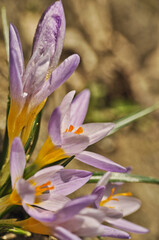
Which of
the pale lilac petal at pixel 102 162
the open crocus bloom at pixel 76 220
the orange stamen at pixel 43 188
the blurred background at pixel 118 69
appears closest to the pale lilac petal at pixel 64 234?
the open crocus bloom at pixel 76 220

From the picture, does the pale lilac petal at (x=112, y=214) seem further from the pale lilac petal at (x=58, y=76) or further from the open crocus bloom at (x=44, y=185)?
the pale lilac petal at (x=58, y=76)

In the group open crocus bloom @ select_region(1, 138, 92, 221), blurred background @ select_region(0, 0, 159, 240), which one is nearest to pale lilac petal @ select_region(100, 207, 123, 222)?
open crocus bloom @ select_region(1, 138, 92, 221)

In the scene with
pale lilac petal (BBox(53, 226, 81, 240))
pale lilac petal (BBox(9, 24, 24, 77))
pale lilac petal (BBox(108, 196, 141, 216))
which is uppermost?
pale lilac petal (BBox(9, 24, 24, 77))

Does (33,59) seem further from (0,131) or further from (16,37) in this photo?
(0,131)

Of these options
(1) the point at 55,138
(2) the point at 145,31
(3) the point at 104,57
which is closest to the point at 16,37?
(1) the point at 55,138

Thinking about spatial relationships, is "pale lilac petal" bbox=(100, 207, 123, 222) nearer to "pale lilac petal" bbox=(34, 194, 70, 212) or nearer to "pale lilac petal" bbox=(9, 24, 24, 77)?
"pale lilac petal" bbox=(34, 194, 70, 212)

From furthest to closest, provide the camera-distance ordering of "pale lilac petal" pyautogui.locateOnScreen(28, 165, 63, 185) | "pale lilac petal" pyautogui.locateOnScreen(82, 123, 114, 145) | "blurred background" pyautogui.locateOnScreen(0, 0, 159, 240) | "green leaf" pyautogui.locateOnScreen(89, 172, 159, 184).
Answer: "blurred background" pyautogui.locateOnScreen(0, 0, 159, 240), "green leaf" pyautogui.locateOnScreen(89, 172, 159, 184), "pale lilac petal" pyautogui.locateOnScreen(82, 123, 114, 145), "pale lilac petal" pyautogui.locateOnScreen(28, 165, 63, 185)
